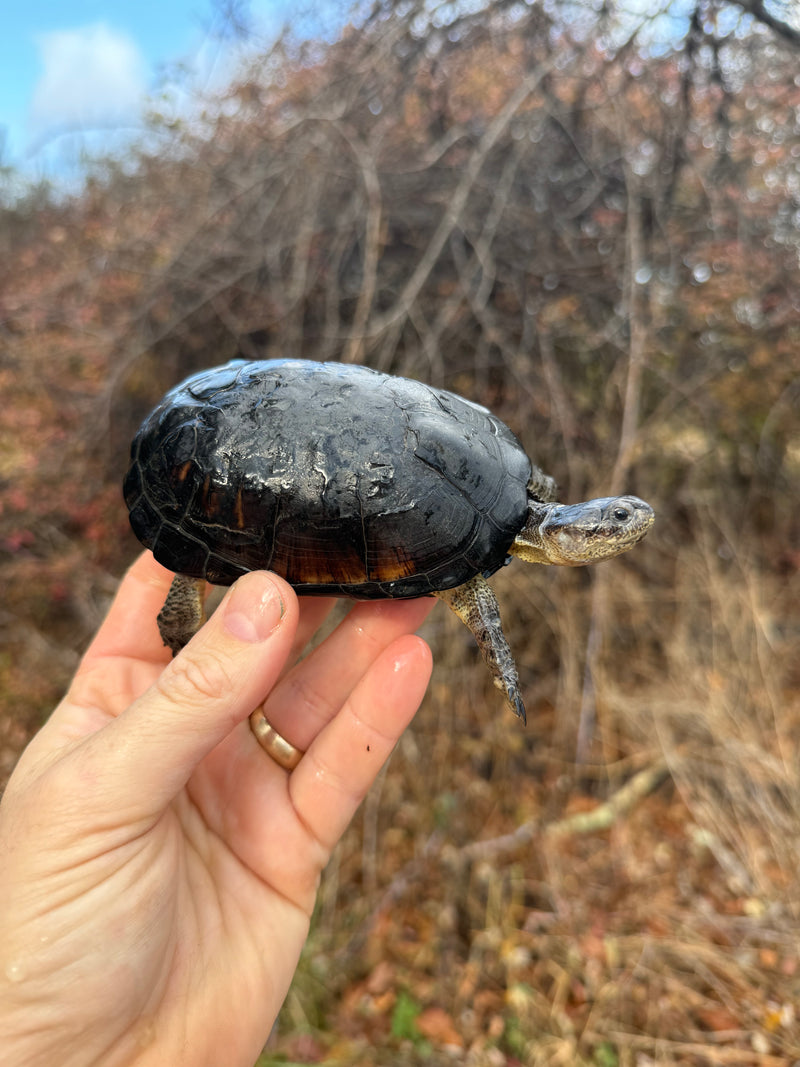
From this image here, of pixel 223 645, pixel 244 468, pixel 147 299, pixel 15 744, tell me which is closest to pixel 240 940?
pixel 223 645

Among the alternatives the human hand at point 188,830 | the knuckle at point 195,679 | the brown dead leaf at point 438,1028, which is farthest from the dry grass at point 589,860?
the knuckle at point 195,679

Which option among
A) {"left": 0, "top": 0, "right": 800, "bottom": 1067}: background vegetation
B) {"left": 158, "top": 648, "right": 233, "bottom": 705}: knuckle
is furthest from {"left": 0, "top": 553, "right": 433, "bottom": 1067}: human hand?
{"left": 0, "top": 0, "right": 800, "bottom": 1067}: background vegetation

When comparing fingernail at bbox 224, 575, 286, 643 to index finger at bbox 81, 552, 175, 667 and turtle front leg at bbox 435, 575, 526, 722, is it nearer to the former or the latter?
turtle front leg at bbox 435, 575, 526, 722

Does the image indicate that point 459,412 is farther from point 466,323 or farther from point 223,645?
point 466,323

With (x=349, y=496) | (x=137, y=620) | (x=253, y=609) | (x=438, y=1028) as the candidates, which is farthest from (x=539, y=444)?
(x=438, y=1028)

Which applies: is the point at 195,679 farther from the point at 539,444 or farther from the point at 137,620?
the point at 539,444

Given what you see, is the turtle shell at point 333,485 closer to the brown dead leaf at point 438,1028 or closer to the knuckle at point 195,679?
the knuckle at point 195,679
